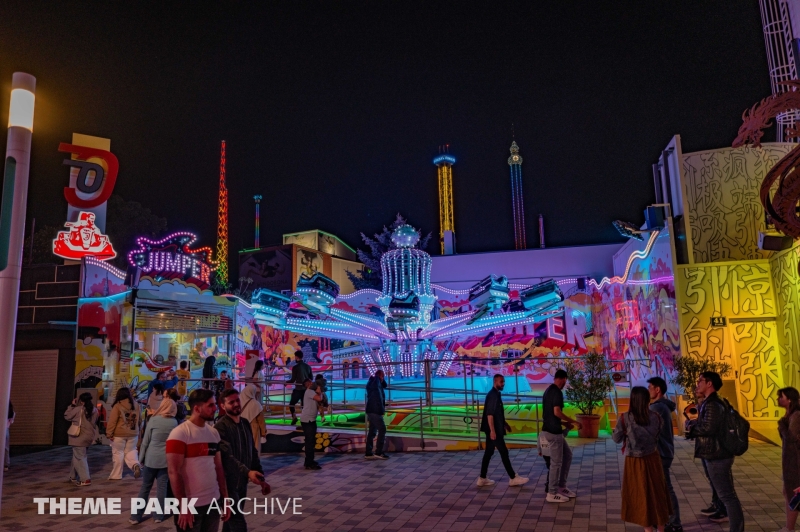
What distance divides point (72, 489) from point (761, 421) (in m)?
13.2

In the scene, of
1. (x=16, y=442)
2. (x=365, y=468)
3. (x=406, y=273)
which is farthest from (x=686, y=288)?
(x=16, y=442)

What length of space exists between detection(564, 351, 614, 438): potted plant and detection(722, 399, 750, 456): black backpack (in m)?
6.52

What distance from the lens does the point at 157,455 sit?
670cm

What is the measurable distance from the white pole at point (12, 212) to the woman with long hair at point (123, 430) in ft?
14.6

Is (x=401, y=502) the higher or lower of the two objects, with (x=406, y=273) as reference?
lower

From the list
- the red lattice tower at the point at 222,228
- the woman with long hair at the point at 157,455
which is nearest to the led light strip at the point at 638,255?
the woman with long hair at the point at 157,455

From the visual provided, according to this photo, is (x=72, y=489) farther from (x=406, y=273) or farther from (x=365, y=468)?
(x=406, y=273)

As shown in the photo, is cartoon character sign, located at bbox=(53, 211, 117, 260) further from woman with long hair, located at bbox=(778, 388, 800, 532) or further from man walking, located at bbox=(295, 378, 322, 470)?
woman with long hair, located at bbox=(778, 388, 800, 532)

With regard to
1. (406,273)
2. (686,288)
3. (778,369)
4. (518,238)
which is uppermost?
(518,238)

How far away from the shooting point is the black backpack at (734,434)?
505cm

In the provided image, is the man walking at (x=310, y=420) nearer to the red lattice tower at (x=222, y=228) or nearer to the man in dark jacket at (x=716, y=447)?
the man in dark jacket at (x=716, y=447)

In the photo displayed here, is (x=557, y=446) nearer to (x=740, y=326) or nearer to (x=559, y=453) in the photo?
(x=559, y=453)

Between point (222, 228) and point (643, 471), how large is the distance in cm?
4062

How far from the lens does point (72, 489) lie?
870 centimetres
